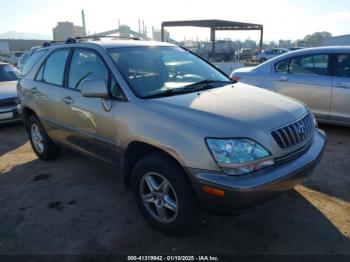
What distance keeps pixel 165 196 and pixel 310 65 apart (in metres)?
4.42

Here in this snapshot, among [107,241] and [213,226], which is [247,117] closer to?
[213,226]

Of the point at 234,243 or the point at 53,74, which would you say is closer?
the point at 234,243

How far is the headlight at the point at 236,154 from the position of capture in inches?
101

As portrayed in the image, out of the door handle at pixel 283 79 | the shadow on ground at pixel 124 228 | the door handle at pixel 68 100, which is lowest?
the shadow on ground at pixel 124 228

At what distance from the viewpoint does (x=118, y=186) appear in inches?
170

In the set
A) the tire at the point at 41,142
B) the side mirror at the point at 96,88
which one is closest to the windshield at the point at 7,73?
the tire at the point at 41,142

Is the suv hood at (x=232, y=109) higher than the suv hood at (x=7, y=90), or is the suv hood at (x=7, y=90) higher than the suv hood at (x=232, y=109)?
the suv hood at (x=232, y=109)

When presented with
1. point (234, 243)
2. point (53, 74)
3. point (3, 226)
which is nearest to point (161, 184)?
point (234, 243)

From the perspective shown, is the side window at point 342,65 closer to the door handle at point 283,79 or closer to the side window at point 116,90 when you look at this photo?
the door handle at point 283,79

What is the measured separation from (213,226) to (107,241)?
1032mm

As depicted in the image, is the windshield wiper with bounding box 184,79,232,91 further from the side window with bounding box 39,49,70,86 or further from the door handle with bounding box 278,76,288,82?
the door handle with bounding box 278,76,288,82

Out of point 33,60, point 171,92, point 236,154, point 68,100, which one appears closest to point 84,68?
point 68,100

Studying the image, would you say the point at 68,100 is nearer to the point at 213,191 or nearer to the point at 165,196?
the point at 165,196

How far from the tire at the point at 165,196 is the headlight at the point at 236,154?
1.28ft
